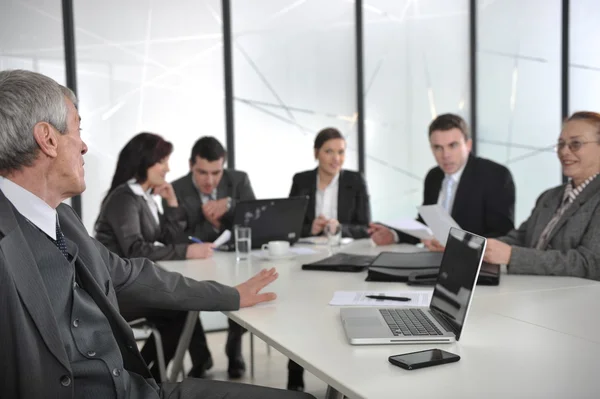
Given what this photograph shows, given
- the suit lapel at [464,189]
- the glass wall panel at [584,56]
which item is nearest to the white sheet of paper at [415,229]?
the suit lapel at [464,189]

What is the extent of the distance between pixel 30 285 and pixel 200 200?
290cm

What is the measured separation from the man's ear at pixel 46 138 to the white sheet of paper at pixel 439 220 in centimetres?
177

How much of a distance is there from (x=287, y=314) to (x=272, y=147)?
11.8 feet

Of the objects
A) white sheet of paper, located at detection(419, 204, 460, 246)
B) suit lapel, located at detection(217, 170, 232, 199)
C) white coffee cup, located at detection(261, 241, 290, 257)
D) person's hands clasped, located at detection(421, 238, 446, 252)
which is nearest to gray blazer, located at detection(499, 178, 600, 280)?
white sheet of paper, located at detection(419, 204, 460, 246)

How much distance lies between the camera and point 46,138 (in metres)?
1.51

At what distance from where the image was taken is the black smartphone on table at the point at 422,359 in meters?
1.47

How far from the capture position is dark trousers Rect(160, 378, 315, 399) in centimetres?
168

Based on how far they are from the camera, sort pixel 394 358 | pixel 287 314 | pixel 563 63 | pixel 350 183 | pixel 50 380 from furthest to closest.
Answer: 1. pixel 563 63
2. pixel 350 183
3. pixel 287 314
4. pixel 394 358
5. pixel 50 380

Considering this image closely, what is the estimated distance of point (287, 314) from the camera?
205 cm

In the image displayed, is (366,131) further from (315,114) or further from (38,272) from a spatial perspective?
(38,272)

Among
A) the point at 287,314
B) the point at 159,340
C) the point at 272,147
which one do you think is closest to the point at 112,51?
the point at 272,147

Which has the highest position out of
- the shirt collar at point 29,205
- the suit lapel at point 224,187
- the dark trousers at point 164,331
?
the shirt collar at point 29,205

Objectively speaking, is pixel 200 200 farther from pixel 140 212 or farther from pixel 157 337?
pixel 157 337

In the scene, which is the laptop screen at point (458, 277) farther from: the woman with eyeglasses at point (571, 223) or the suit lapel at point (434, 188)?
the suit lapel at point (434, 188)
